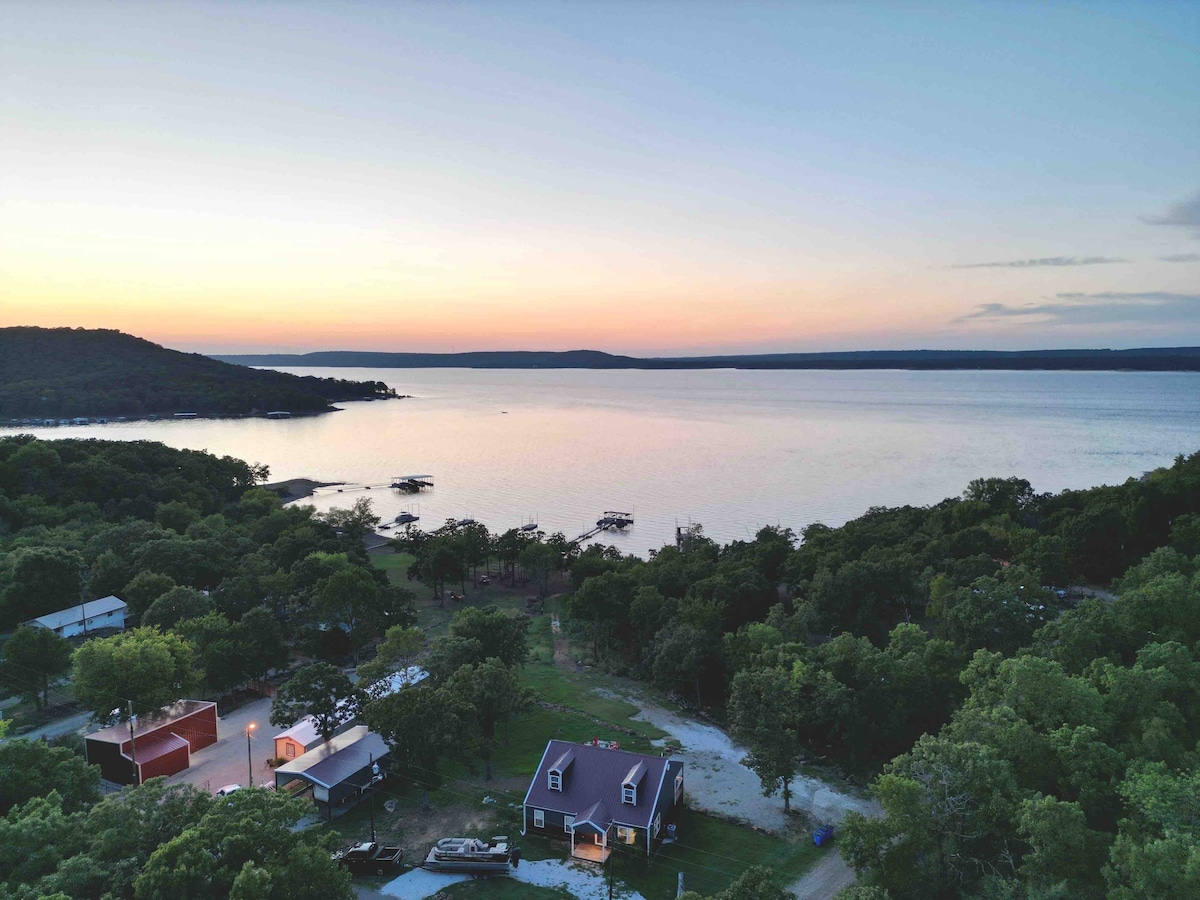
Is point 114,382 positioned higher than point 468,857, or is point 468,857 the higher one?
point 114,382

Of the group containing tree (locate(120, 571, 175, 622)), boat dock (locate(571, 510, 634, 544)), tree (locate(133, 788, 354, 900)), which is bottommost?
boat dock (locate(571, 510, 634, 544))

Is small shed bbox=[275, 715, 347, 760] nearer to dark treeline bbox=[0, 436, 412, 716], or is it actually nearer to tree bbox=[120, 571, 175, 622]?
dark treeline bbox=[0, 436, 412, 716]

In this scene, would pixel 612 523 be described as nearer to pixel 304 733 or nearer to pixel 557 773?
pixel 304 733

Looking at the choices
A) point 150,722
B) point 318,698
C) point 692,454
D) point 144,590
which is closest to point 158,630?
point 150,722

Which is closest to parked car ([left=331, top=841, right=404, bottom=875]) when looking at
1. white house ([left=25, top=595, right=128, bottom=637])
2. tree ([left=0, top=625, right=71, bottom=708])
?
tree ([left=0, top=625, right=71, bottom=708])

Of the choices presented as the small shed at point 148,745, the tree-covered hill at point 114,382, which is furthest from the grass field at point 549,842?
the tree-covered hill at point 114,382

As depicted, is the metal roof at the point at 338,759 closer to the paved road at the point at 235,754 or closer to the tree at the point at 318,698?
the tree at the point at 318,698

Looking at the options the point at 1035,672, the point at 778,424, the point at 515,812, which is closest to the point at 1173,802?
the point at 1035,672
